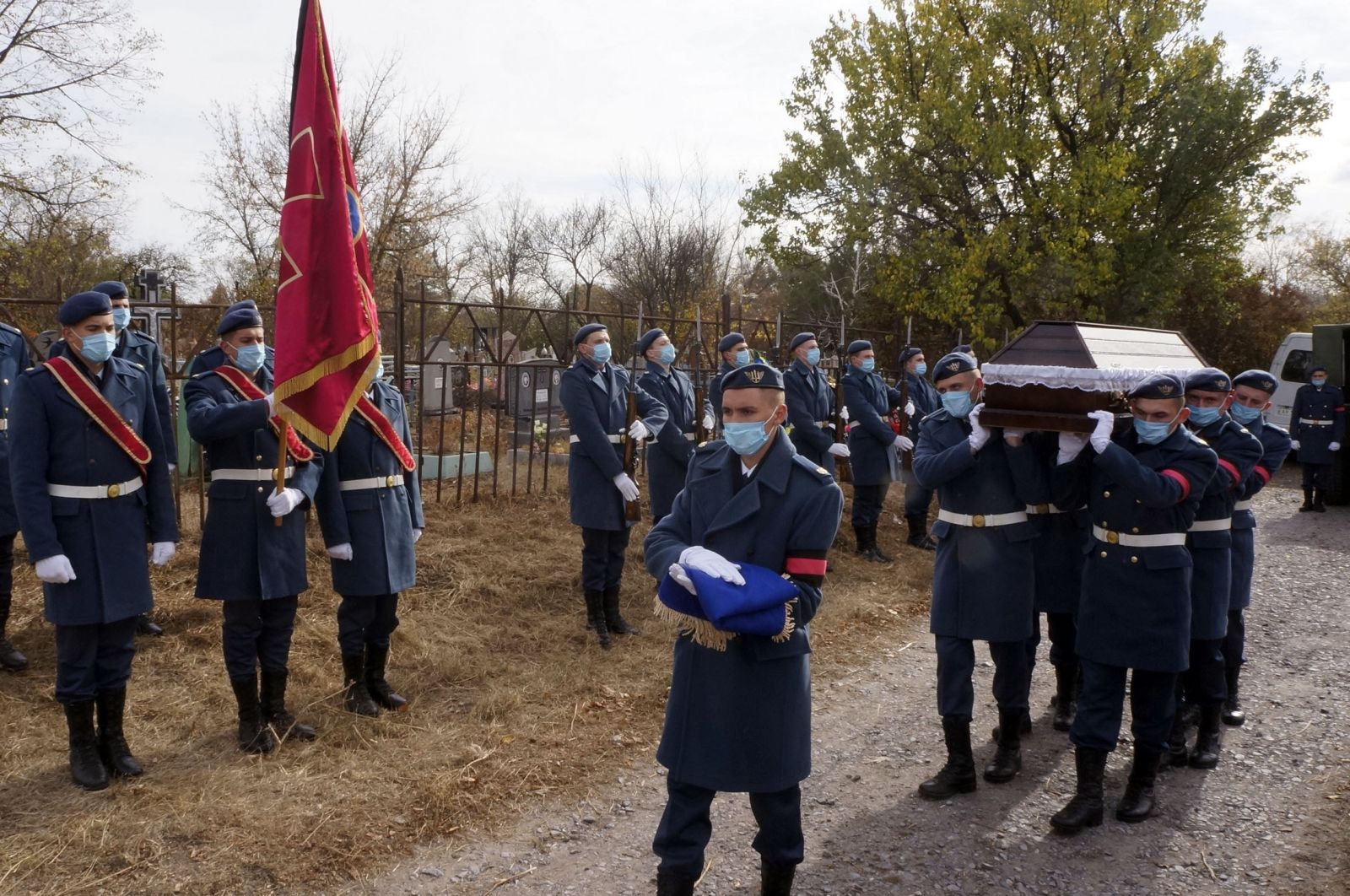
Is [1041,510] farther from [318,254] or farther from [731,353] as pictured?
[731,353]

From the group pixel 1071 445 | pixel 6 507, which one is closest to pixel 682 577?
pixel 1071 445

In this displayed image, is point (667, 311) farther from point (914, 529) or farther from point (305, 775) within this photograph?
point (305, 775)

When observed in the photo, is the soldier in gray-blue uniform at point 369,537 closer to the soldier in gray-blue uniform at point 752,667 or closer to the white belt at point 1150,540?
the soldier in gray-blue uniform at point 752,667

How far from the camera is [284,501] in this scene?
4.48 metres

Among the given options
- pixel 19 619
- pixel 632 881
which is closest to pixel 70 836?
pixel 632 881

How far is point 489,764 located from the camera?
4.58 metres

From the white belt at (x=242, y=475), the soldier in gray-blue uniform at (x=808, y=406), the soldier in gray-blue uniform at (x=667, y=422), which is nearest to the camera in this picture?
the white belt at (x=242, y=475)

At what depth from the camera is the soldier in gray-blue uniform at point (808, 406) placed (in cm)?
868

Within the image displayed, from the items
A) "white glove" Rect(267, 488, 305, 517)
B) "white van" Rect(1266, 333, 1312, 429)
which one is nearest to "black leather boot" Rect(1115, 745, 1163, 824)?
"white glove" Rect(267, 488, 305, 517)

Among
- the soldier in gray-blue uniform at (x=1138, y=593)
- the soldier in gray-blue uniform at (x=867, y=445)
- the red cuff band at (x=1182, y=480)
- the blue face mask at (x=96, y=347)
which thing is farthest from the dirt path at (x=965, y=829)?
the soldier in gray-blue uniform at (x=867, y=445)

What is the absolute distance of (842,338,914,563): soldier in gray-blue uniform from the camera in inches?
376

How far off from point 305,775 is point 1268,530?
12.1m

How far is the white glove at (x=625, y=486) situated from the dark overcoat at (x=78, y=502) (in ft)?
9.33

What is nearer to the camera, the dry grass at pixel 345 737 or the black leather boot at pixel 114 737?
the dry grass at pixel 345 737
